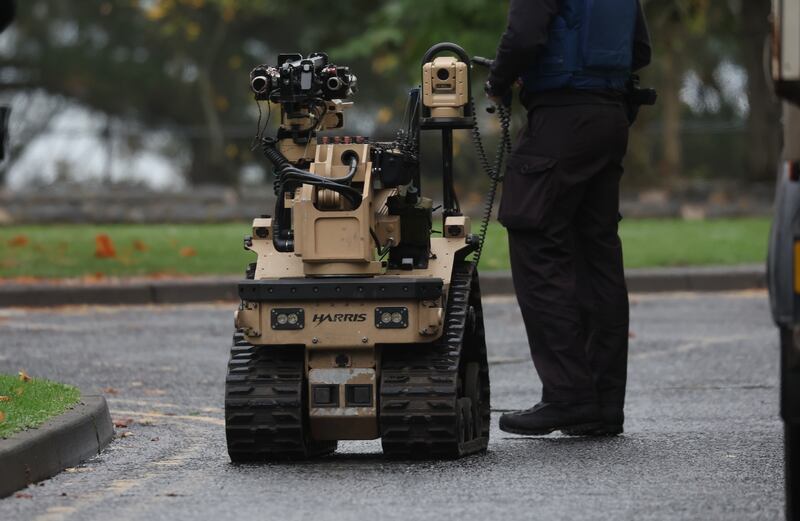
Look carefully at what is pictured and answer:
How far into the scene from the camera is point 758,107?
28.5 meters

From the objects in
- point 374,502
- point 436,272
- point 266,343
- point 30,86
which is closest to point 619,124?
point 436,272

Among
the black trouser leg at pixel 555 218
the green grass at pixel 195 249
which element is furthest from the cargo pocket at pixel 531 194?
the green grass at pixel 195 249

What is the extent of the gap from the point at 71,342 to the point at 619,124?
5.66m

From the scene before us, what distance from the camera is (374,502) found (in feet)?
19.8

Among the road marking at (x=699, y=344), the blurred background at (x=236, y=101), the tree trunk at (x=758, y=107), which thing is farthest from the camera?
the tree trunk at (x=758, y=107)

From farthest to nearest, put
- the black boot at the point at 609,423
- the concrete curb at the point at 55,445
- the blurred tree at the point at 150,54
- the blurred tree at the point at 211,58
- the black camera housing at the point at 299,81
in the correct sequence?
the blurred tree at the point at 150,54 → the blurred tree at the point at 211,58 → the black boot at the point at 609,423 → the black camera housing at the point at 299,81 → the concrete curb at the point at 55,445

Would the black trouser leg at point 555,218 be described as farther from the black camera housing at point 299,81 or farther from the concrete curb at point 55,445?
the concrete curb at point 55,445

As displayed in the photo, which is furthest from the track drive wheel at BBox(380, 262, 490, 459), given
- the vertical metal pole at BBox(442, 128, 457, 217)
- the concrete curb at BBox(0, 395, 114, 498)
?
the concrete curb at BBox(0, 395, 114, 498)

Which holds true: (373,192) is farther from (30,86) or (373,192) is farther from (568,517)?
(30,86)

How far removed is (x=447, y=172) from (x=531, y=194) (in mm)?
348

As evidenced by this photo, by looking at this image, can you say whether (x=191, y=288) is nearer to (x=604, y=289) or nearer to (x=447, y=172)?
(x=604, y=289)

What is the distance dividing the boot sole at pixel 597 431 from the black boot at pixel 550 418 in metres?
0.06

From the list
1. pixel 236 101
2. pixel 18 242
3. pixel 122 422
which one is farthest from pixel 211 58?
pixel 122 422

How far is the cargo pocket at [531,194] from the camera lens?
744 centimetres
